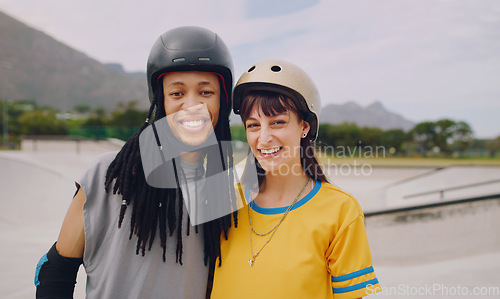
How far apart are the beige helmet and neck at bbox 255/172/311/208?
0.43 metres

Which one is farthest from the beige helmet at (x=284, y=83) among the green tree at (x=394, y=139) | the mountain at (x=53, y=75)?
the mountain at (x=53, y=75)

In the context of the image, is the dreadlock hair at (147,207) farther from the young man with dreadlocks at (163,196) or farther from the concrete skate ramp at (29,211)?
the concrete skate ramp at (29,211)

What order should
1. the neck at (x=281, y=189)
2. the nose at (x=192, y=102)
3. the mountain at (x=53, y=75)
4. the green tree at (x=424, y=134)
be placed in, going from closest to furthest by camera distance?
1. the nose at (x=192, y=102)
2. the neck at (x=281, y=189)
3. the green tree at (x=424, y=134)
4. the mountain at (x=53, y=75)

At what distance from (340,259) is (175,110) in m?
1.33

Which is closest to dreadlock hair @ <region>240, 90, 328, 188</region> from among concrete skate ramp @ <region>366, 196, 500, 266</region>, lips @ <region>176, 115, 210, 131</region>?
lips @ <region>176, 115, 210, 131</region>

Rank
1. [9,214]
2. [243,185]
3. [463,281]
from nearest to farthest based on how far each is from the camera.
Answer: [243,185] → [463,281] → [9,214]

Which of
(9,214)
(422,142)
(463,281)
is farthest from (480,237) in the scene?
(422,142)

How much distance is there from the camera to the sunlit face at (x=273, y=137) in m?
2.07

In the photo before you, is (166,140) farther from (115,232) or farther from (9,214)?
(9,214)

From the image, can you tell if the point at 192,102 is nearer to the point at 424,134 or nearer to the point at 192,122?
the point at 192,122

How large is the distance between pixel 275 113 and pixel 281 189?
0.52m

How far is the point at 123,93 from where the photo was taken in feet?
527

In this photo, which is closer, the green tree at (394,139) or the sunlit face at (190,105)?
the sunlit face at (190,105)

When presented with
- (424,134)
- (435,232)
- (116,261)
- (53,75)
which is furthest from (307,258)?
(53,75)
